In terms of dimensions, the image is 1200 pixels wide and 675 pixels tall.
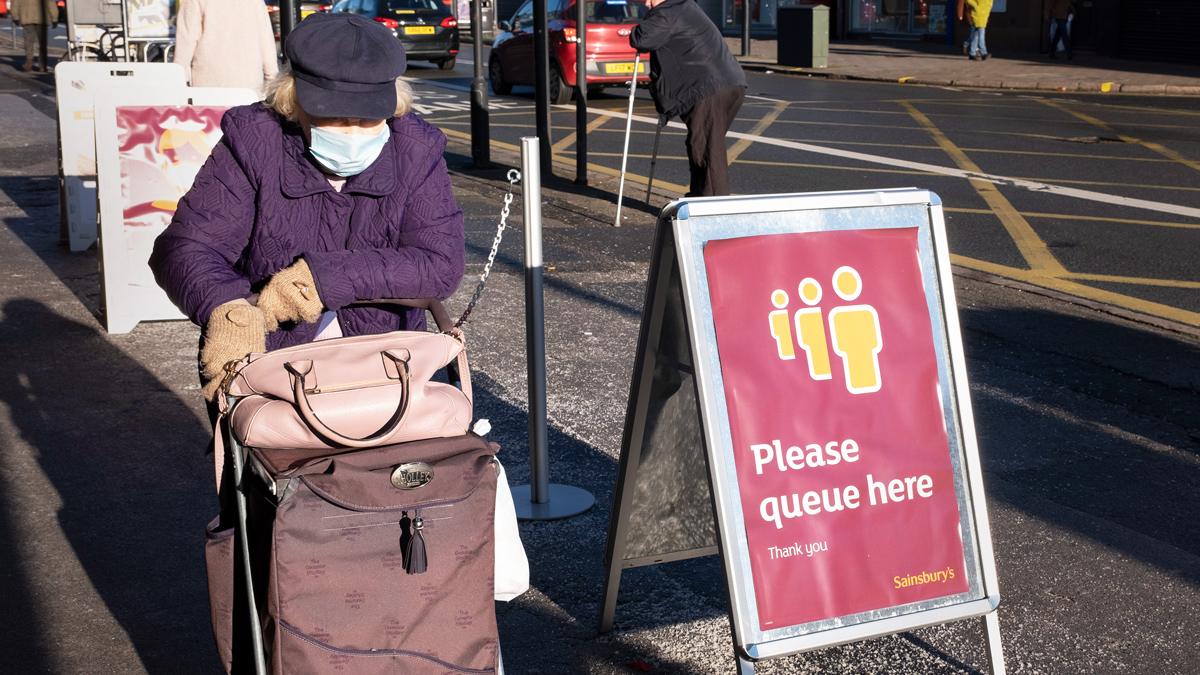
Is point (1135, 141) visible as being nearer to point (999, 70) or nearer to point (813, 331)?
point (999, 70)

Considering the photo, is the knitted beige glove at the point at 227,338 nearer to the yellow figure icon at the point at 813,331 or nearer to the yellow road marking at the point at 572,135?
the yellow figure icon at the point at 813,331

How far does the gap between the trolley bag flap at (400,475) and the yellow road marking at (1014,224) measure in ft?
22.5

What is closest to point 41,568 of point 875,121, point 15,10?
point 875,121

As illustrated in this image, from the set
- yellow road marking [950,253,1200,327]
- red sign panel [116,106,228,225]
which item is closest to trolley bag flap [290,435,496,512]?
red sign panel [116,106,228,225]

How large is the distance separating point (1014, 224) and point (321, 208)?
8143mm

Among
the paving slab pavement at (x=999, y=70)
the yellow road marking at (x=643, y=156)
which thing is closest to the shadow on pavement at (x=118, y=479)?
the yellow road marking at (x=643, y=156)

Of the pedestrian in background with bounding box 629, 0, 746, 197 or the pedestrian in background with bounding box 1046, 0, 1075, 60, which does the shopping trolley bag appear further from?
the pedestrian in background with bounding box 1046, 0, 1075, 60

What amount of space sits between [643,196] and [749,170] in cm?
183

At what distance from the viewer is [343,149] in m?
3.24

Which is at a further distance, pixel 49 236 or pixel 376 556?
pixel 49 236

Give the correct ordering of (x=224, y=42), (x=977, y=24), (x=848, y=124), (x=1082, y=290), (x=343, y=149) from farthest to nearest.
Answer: (x=977, y=24) → (x=848, y=124) → (x=224, y=42) → (x=1082, y=290) → (x=343, y=149)

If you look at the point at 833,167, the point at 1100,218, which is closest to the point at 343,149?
the point at 1100,218

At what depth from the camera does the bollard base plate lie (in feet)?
16.0

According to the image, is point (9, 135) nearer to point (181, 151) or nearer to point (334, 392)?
point (181, 151)
